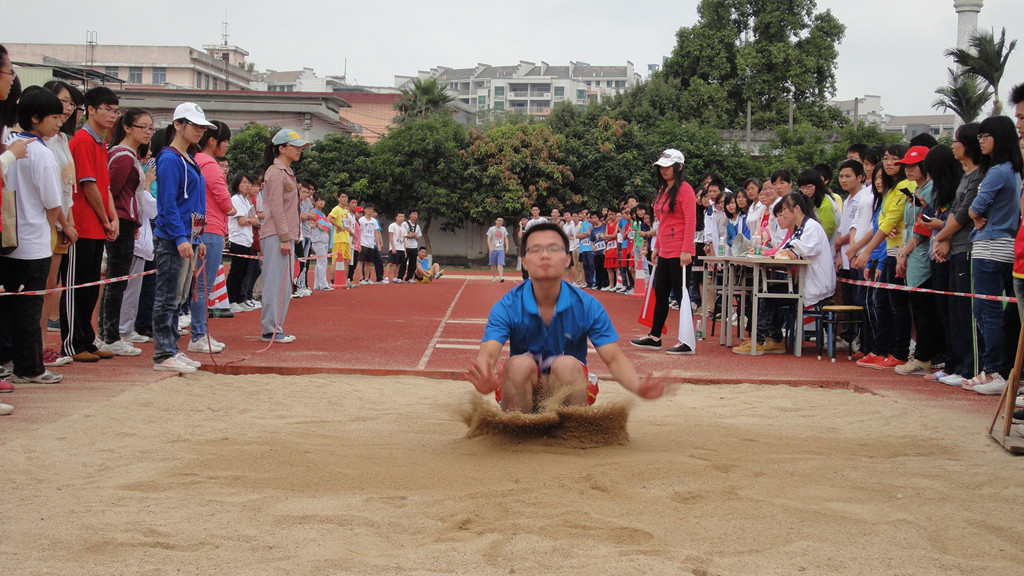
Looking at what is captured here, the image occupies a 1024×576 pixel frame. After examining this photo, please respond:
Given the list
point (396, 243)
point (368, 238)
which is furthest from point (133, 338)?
point (396, 243)

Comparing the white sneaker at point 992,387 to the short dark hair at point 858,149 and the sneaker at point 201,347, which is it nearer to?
the short dark hair at point 858,149

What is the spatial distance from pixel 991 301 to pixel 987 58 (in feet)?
91.2

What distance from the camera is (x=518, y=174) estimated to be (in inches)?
1513

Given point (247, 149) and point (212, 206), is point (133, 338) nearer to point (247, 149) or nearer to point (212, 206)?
point (212, 206)

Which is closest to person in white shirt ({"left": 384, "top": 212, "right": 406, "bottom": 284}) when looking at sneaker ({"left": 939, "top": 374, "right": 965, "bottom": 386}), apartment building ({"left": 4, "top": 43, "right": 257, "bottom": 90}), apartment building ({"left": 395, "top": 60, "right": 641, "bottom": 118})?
sneaker ({"left": 939, "top": 374, "right": 965, "bottom": 386})

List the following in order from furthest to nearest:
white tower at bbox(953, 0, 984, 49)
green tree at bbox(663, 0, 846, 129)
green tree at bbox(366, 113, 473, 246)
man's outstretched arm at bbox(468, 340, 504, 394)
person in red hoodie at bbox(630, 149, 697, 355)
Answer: green tree at bbox(663, 0, 846, 129) < green tree at bbox(366, 113, 473, 246) < white tower at bbox(953, 0, 984, 49) < person in red hoodie at bbox(630, 149, 697, 355) < man's outstretched arm at bbox(468, 340, 504, 394)

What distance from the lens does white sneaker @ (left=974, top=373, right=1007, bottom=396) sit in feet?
21.7

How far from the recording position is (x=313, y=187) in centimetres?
1669

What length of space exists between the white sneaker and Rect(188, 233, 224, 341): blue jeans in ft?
21.4

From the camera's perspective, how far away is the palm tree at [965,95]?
Answer: 3055cm

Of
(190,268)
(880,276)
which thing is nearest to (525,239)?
(190,268)

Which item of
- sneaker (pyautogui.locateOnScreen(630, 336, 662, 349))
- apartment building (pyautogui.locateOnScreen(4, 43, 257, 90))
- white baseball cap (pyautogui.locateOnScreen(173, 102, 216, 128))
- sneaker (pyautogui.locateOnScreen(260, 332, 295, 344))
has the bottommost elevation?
sneaker (pyautogui.locateOnScreen(630, 336, 662, 349))

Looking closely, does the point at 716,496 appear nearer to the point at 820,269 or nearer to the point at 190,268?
the point at 190,268

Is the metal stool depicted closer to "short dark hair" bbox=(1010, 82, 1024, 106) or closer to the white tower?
"short dark hair" bbox=(1010, 82, 1024, 106)
